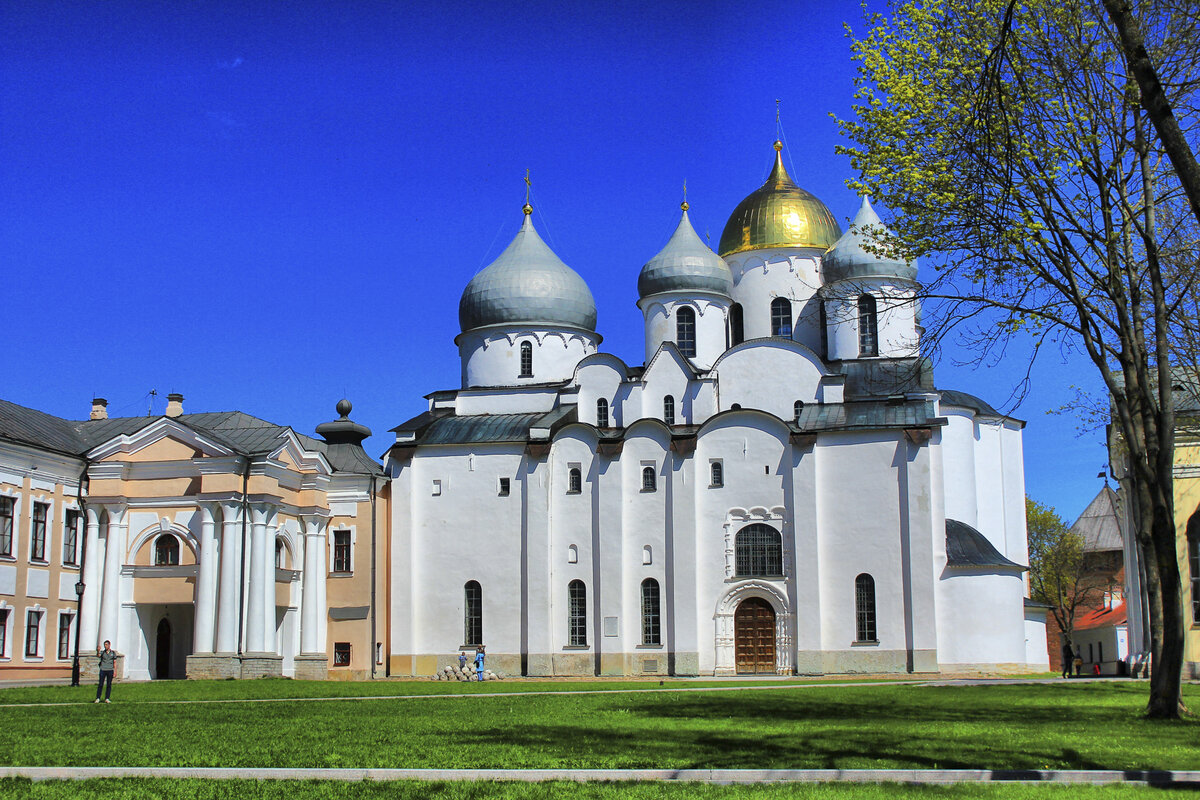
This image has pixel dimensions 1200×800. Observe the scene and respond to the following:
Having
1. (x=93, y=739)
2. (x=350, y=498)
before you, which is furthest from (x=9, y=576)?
(x=93, y=739)

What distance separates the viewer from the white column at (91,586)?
3825cm

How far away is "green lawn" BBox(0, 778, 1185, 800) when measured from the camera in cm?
980

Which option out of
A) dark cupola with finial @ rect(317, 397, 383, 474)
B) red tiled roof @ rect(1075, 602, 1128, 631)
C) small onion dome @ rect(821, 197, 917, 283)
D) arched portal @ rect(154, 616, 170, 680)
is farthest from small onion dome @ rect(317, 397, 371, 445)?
red tiled roof @ rect(1075, 602, 1128, 631)

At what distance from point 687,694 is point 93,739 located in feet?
43.1

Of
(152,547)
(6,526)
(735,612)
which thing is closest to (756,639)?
(735,612)

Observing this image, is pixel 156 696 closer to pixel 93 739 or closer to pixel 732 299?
pixel 93 739

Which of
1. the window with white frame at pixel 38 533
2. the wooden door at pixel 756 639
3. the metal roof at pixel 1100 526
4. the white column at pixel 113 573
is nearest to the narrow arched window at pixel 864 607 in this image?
the wooden door at pixel 756 639

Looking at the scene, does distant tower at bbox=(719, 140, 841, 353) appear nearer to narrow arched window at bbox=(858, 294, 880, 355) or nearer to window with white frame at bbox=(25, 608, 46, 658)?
narrow arched window at bbox=(858, 294, 880, 355)

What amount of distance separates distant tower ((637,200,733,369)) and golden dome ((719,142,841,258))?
2041mm

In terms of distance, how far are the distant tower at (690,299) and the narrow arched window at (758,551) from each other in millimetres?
7249

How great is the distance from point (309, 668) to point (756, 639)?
Result: 1500 centimetres

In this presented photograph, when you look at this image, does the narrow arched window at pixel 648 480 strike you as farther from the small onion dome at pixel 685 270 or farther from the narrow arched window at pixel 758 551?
the small onion dome at pixel 685 270

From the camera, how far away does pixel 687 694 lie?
25219mm

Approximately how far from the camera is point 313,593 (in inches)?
1693
